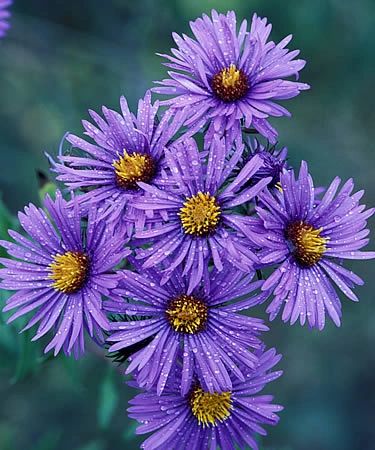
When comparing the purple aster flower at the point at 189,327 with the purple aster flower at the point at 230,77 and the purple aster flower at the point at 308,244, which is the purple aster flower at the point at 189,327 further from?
the purple aster flower at the point at 230,77

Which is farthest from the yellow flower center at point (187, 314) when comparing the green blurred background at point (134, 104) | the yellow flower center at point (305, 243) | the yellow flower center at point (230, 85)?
the green blurred background at point (134, 104)

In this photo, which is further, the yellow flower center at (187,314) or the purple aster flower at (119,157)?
the purple aster flower at (119,157)

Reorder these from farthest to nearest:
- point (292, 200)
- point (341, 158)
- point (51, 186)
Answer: point (341, 158), point (51, 186), point (292, 200)

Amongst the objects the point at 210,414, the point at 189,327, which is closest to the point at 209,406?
the point at 210,414

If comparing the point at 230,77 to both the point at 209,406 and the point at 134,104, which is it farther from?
the point at 134,104

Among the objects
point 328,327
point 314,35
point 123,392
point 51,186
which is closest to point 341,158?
point 314,35

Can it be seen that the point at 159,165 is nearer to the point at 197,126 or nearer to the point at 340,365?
the point at 197,126
